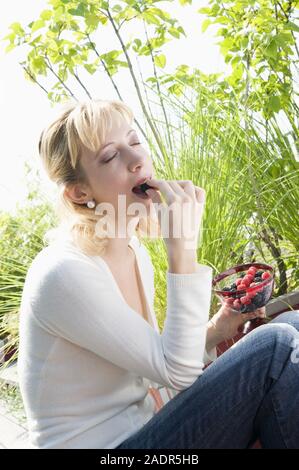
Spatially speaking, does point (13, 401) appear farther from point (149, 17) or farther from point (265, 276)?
point (149, 17)

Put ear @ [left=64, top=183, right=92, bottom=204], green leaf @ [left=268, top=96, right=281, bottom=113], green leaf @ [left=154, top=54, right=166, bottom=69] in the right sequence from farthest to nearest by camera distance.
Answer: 1. green leaf @ [left=154, top=54, right=166, bottom=69]
2. green leaf @ [left=268, top=96, right=281, bottom=113]
3. ear @ [left=64, top=183, right=92, bottom=204]

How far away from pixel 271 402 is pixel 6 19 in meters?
2.36

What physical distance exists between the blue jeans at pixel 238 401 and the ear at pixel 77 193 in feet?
1.91

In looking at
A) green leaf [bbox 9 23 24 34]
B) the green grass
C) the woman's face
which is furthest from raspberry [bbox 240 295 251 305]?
green leaf [bbox 9 23 24 34]

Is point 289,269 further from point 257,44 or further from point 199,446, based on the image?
point 199,446

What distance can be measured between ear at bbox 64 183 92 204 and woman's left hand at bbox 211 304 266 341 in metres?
0.52

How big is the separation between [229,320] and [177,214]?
0.47 metres

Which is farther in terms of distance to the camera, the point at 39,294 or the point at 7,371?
the point at 7,371

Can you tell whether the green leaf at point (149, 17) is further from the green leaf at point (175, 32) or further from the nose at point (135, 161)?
the nose at point (135, 161)

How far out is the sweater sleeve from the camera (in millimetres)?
1334

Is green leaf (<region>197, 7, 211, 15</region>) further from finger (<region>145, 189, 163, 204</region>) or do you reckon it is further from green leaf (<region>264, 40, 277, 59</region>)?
finger (<region>145, 189, 163, 204</region>)

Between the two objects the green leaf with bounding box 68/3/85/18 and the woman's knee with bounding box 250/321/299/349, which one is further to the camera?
the green leaf with bounding box 68/3/85/18
